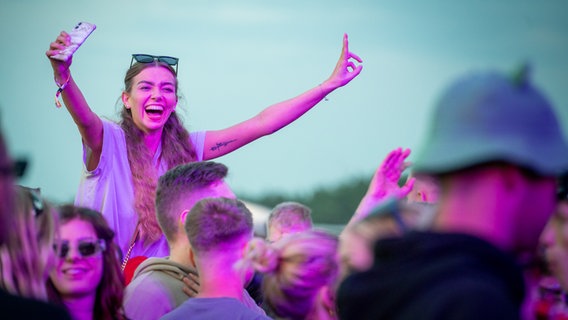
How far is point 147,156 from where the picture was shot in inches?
226

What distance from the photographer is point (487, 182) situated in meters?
1.99

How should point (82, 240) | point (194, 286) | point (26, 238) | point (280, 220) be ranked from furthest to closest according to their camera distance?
point (280, 220) < point (194, 286) < point (82, 240) < point (26, 238)

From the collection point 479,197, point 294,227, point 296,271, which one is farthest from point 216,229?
point 294,227

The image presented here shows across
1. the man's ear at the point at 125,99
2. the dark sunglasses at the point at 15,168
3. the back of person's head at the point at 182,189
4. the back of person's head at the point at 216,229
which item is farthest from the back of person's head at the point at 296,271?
the man's ear at the point at 125,99

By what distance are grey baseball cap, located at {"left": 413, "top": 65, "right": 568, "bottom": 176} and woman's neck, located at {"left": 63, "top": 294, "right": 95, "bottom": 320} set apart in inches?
93.7

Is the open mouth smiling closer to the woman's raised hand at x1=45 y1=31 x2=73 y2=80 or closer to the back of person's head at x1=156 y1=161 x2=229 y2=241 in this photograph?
the woman's raised hand at x1=45 y1=31 x2=73 y2=80

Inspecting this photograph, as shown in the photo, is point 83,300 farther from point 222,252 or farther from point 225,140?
point 225,140

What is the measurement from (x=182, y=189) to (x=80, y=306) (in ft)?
3.09

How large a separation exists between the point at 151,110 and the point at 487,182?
416 cm

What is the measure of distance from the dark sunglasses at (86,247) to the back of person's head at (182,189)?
72 centimetres

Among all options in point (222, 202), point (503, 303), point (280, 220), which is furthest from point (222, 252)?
point (280, 220)

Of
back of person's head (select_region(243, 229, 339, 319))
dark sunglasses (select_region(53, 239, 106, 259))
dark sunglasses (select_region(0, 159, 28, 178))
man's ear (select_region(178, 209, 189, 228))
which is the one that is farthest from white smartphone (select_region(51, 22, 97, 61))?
back of person's head (select_region(243, 229, 339, 319))

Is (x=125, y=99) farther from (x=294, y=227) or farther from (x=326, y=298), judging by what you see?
(x=326, y=298)

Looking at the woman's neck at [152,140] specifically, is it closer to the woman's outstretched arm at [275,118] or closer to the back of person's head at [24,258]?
the woman's outstretched arm at [275,118]
